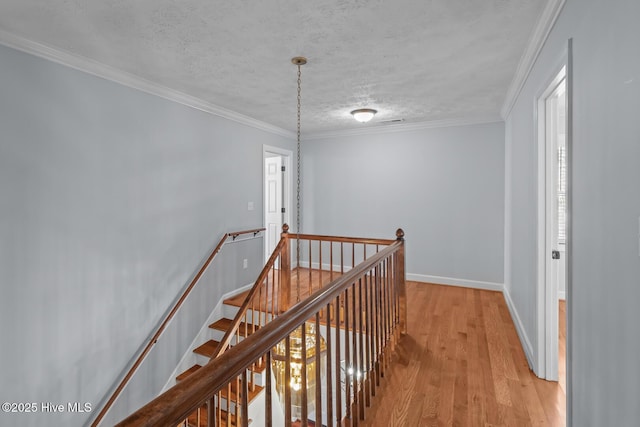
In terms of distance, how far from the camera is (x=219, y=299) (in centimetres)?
410

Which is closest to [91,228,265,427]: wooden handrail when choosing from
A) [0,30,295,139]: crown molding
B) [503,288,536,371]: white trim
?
[0,30,295,139]: crown molding

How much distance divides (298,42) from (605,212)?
2039 millimetres

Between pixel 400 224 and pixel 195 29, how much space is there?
3772 millimetres

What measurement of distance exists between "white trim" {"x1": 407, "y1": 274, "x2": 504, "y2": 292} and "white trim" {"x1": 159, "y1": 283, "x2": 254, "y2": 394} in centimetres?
269

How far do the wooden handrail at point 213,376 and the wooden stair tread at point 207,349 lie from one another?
9.73ft

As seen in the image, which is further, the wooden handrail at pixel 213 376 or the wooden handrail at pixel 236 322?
the wooden handrail at pixel 236 322

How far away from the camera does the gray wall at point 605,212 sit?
0.98 m

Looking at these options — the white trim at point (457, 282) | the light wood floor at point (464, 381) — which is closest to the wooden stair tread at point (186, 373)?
the light wood floor at point (464, 381)

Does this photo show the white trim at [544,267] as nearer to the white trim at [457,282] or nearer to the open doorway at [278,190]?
the white trim at [457,282]

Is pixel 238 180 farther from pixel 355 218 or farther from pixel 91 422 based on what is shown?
pixel 91 422

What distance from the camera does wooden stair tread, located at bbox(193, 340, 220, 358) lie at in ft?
12.0

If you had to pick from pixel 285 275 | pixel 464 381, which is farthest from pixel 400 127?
pixel 464 381

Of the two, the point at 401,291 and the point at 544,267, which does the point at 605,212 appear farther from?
the point at 401,291

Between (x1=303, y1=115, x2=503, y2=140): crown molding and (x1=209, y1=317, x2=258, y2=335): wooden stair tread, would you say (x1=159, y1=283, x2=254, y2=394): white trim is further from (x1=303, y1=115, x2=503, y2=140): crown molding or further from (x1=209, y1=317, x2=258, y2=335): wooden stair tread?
(x1=303, y1=115, x2=503, y2=140): crown molding
